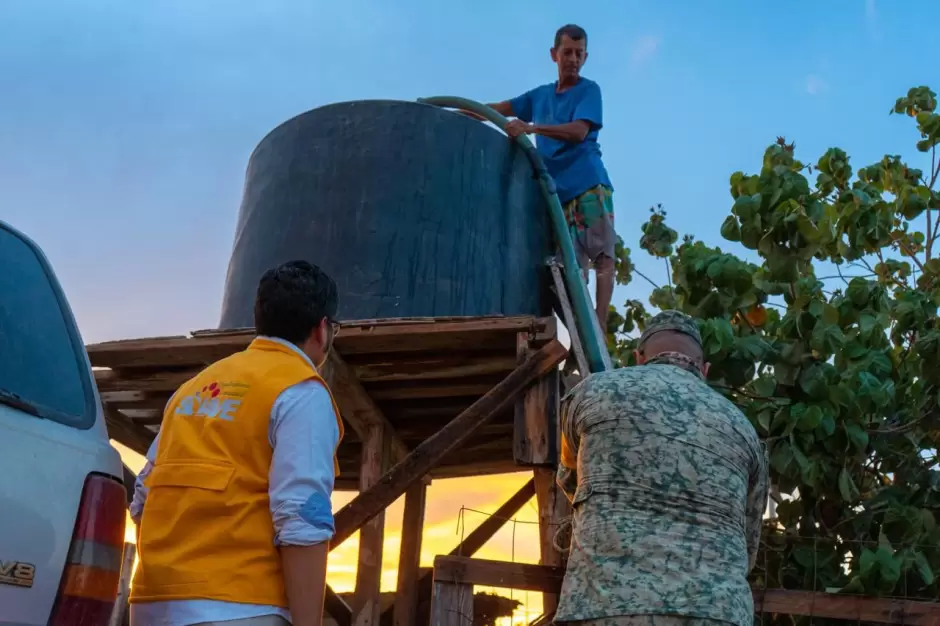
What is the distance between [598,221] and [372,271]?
1.55 meters

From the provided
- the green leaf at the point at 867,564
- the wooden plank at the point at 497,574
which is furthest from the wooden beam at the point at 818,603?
the green leaf at the point at 867,564

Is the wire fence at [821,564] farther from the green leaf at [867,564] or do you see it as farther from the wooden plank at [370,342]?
the wooden plank at [370,342]

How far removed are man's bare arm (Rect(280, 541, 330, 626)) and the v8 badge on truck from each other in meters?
0.46

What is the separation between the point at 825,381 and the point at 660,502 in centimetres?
430

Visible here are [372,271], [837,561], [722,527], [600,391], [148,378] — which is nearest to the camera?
[722,527]

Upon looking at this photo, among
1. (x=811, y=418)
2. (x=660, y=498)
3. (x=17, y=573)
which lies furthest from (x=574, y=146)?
(x=17, y=573)

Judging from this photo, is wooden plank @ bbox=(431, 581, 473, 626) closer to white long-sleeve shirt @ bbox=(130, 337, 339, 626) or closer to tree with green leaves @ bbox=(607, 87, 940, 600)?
white long-sleeve shirt @ bbox=(130, 337, 339, 626)

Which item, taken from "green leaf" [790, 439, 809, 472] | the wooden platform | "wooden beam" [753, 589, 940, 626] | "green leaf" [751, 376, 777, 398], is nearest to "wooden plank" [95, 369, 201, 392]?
the wooden platform

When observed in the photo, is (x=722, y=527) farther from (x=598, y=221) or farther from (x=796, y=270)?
(x=796, y=270)

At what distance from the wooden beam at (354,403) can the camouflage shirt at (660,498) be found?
2.82 m

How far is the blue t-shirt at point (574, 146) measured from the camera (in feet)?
19.7

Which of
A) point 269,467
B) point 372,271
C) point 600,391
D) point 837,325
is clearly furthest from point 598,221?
point 269,467

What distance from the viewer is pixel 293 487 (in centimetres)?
189

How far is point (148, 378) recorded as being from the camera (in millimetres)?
5840
